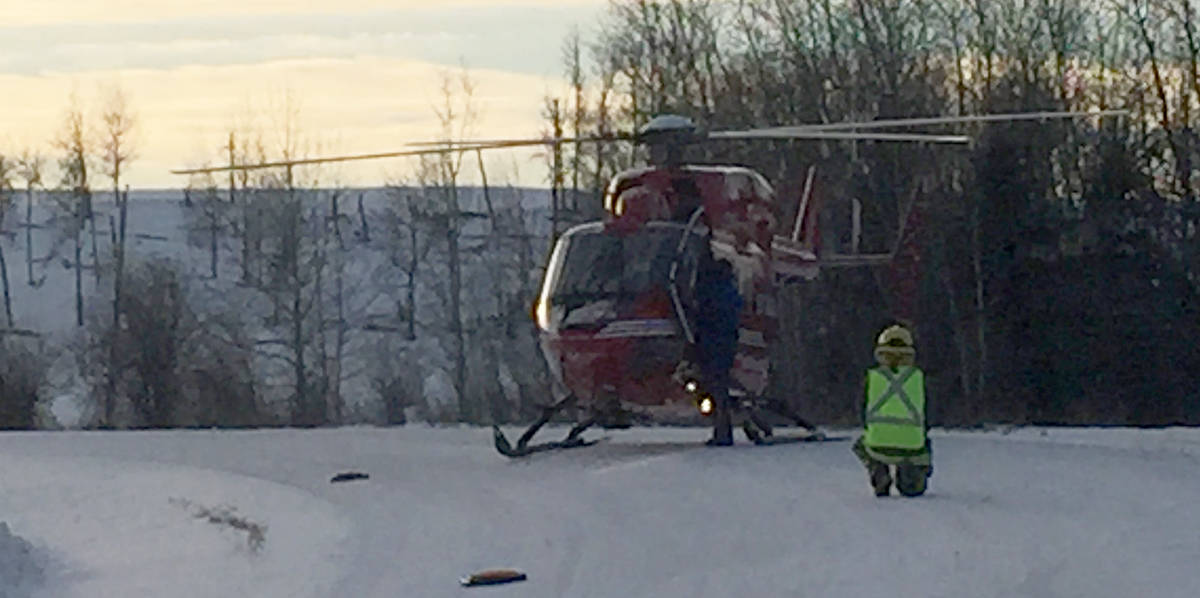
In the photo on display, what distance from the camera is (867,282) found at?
4247 centimetres

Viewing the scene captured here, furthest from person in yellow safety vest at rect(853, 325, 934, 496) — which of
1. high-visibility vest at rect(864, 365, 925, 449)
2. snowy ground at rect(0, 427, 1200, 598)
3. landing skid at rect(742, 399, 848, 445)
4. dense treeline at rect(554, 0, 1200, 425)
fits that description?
dense treeline at rect(554, 0, 1200, 425)

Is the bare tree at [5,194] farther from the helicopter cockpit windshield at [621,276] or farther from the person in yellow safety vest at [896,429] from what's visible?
the person in yellow safety vest at [896,429]

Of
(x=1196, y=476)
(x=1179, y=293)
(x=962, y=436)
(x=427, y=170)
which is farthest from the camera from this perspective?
(x=427, y=170)

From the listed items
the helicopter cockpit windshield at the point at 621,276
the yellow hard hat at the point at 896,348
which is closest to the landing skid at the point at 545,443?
the helicopter cockpit windshield at the point at 621,276

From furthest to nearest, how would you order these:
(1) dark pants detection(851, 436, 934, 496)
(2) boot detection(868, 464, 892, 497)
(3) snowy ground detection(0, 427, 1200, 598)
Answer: (2) boot detection(868, 464, 892, 497), (1) dark pants detection(851, 436, 934, 496), (3) snowy ground detection(0, 427, 1200, 598)

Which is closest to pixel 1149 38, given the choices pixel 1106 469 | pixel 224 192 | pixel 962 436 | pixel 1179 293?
pixel 1179 293

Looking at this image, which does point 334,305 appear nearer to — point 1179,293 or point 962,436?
point 1179,293

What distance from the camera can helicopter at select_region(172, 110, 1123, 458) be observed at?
19.1 metres

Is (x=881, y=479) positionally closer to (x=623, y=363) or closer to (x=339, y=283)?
(x=623, y=363)

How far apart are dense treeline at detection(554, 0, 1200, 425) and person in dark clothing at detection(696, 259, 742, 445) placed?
18.8m

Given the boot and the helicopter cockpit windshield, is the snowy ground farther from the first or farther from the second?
the helicopter cockpit windshield

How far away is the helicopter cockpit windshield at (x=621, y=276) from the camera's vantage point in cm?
1912

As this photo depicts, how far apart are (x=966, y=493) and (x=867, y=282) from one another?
2910 cm

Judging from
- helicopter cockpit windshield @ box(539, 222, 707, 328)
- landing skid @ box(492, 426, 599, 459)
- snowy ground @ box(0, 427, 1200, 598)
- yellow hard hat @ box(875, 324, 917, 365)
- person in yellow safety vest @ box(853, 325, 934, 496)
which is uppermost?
helicopter cockpit windshield @ box(539, 222, 707, 328)
